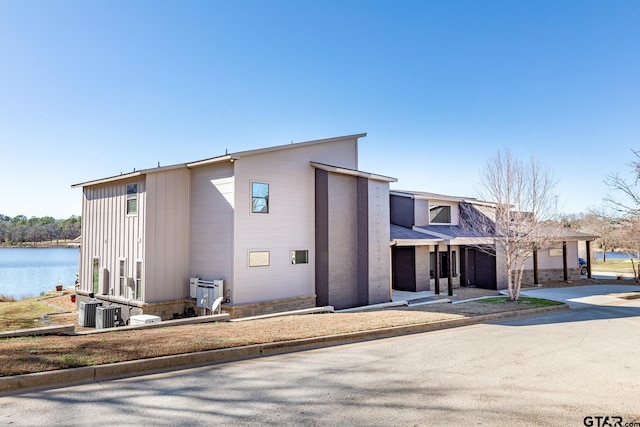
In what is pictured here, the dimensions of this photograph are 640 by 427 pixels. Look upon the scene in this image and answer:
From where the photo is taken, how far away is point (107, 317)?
47.1 feet

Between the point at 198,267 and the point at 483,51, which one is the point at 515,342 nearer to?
the point at 198,267

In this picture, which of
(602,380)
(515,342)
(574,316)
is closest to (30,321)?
(515,342)

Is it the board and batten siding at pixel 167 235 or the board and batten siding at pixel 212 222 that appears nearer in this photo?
the board and batten siding at pixel 212 222

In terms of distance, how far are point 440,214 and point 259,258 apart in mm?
14335

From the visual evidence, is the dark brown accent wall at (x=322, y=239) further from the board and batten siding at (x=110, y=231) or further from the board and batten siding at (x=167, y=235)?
the board and batten siding at (x=110, y=231)

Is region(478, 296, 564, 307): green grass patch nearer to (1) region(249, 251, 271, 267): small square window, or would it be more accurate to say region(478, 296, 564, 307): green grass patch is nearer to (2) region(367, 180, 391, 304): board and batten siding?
(2) region(367, 180, 391, 304): board and batten siding

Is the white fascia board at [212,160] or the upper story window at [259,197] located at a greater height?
the white fascia board at [212,160]

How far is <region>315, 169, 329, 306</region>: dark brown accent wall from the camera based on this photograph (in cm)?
1758

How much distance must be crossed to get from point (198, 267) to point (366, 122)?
1166 centimetres

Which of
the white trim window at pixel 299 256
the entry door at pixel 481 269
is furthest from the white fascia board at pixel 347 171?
the entry door at pixel 481 269

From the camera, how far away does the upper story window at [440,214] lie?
25.5 meters

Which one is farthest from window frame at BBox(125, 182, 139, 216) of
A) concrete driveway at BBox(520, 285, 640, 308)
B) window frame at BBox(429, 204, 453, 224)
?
concrete driveway at BBox(520, 285, 640, 308)

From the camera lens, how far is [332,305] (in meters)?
17.6

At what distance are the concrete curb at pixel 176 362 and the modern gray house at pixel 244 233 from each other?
592cm
